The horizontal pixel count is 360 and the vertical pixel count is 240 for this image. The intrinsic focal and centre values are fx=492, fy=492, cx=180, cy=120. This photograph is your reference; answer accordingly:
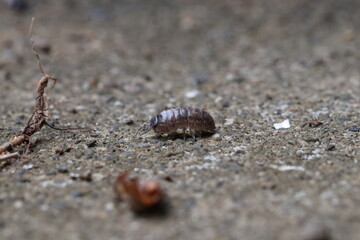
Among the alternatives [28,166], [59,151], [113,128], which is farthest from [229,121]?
[28,166]

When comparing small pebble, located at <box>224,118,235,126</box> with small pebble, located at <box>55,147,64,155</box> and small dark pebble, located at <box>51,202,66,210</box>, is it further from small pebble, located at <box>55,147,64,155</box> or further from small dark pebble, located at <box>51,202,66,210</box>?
small dark pebble, located at <box>51,202,66,210</box>

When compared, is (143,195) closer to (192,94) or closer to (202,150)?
(202,150)

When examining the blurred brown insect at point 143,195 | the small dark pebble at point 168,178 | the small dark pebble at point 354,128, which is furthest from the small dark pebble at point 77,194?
the small dark pebble at point 354,128

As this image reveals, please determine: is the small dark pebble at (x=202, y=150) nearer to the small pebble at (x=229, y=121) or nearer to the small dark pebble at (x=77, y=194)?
the small pebble at (x=229, y=121)

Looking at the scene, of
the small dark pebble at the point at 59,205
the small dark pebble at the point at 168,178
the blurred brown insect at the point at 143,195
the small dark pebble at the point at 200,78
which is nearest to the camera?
the blurred brown insect at the point at 143,195

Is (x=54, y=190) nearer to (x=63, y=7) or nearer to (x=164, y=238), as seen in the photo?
(x=164, y=238)

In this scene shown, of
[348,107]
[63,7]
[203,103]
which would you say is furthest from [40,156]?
[63,7]

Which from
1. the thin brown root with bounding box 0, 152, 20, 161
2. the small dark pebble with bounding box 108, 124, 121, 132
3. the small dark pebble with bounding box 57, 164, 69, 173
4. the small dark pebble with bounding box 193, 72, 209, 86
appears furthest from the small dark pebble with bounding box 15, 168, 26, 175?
the small dark pebble with bounding box 193, 72, 209, 86

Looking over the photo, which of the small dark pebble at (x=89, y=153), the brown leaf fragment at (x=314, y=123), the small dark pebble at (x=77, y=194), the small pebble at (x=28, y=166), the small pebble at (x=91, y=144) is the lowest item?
the small dark pebble at (x=77, y=194)
